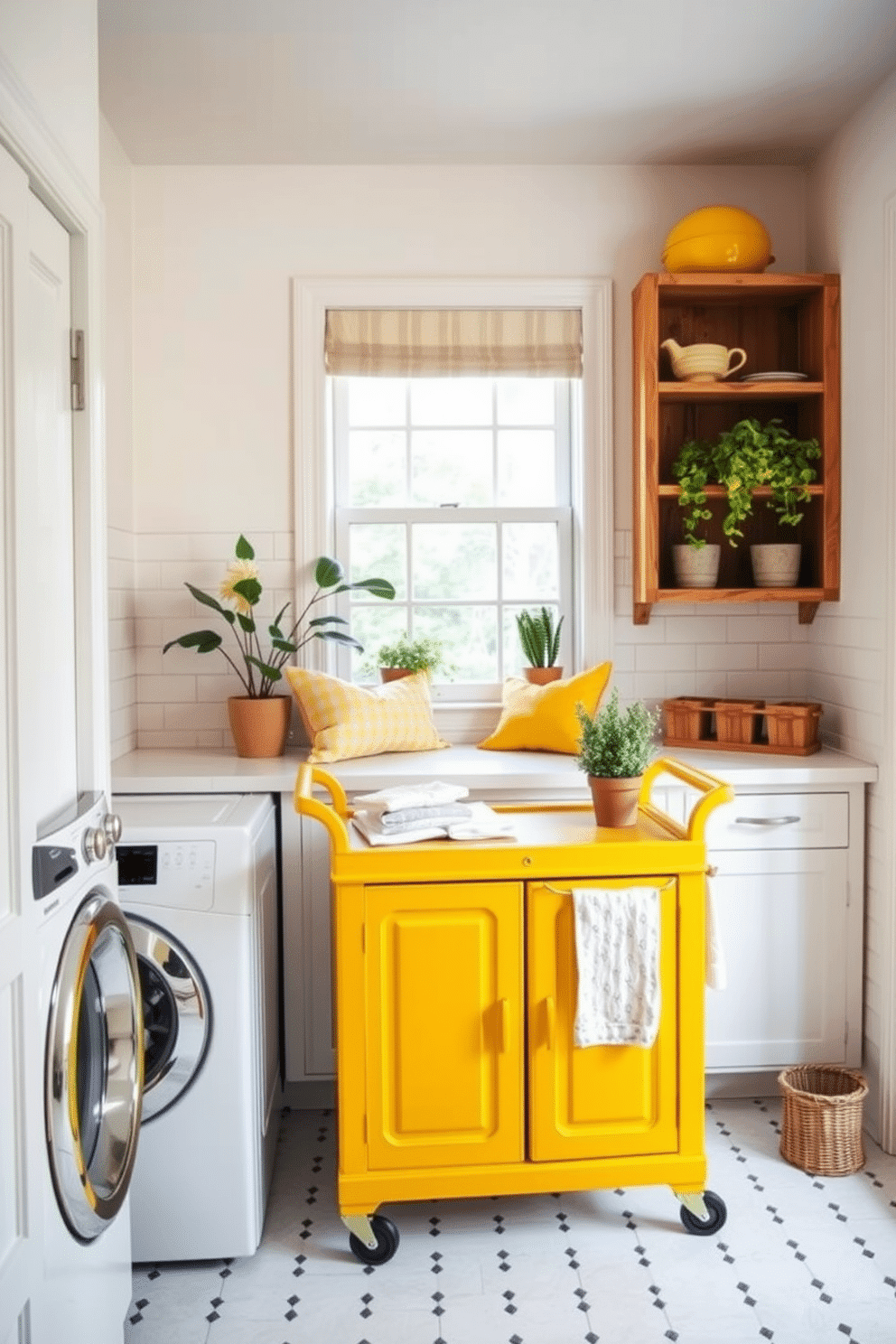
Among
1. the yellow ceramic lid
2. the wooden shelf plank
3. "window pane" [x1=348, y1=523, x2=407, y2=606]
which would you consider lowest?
"window pane" [x1=348, y1=523, x2=407, y2=606]

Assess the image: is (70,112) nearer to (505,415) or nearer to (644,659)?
(505,415)

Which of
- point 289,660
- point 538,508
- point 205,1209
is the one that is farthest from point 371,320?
point 205,1209

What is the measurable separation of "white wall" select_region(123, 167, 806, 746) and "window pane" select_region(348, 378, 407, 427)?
24 cm

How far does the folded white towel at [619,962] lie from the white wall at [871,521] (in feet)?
3.03

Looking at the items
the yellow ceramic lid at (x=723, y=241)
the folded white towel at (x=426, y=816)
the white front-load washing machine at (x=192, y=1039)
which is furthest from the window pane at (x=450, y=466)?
the white front-load washing machine at (x=192, y=1039)

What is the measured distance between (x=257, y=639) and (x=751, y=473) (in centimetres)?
166

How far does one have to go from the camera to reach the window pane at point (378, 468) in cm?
384

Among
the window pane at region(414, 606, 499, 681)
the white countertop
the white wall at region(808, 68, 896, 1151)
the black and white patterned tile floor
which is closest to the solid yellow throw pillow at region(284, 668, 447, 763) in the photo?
the white countertop

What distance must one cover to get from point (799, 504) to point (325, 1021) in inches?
86.9

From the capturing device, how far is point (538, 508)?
386 cm

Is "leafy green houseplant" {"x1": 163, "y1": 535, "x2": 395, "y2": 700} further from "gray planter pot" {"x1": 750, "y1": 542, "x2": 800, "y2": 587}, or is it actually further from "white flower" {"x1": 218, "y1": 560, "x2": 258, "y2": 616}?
"gray planter pot" {"x1": 750, "y1": 542, "x2": 800, "y2": 587}

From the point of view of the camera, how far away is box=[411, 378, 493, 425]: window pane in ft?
12.6

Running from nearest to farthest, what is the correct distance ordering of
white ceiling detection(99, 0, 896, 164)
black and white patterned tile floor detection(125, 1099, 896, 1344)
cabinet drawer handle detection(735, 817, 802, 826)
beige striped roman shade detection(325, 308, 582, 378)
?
black and white patterned tile floor detection(125, 1099, 896, 1344) < white ceiling detection(99, 0, 896, 164) < cabinet drawer handle detection(735, 817, 802, 826) < beige striped roman shade detection(325, 308, 582, 378)

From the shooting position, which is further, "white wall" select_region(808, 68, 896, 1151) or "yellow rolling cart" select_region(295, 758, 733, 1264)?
"white wall" select_region(808, 68, 896, 1151)
